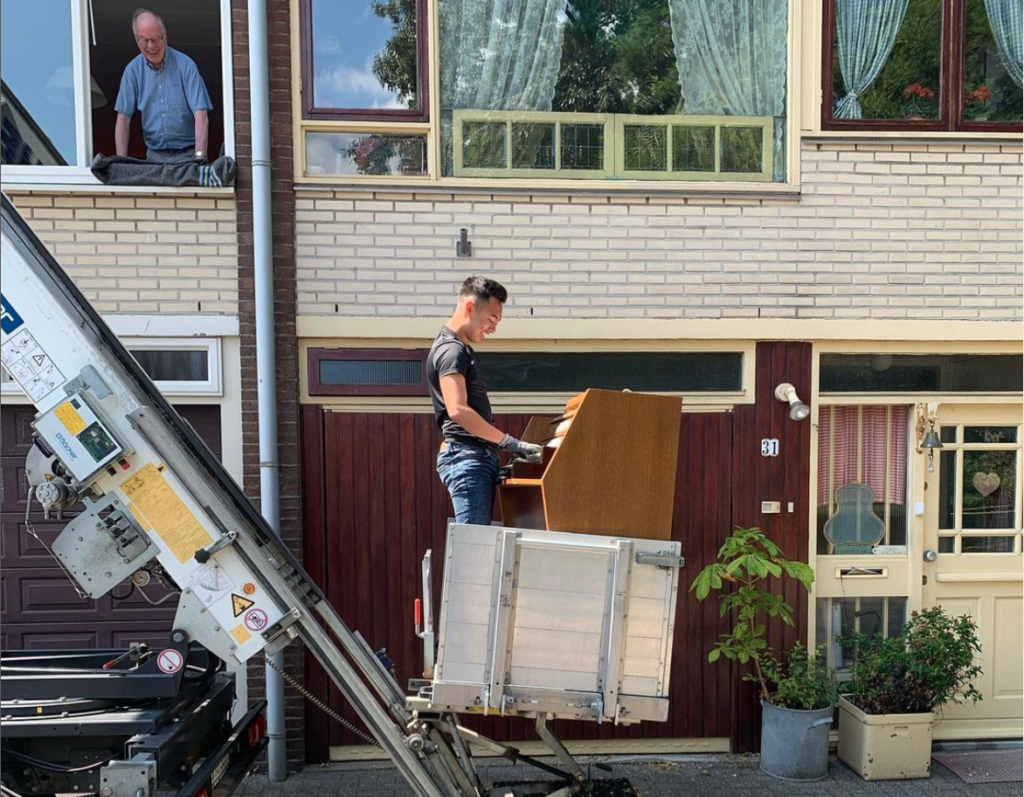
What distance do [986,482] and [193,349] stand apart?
5.09 meters

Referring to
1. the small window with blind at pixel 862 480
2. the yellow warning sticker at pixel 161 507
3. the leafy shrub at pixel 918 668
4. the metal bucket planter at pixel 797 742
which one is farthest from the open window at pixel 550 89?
the metal bucket planter at pixel 797 742

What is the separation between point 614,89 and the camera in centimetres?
509

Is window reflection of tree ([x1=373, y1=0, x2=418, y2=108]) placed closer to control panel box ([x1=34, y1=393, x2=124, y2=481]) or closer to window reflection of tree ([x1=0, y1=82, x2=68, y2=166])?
window reflection of tree ([x1=0, y1=82, x2=68, y2=166])

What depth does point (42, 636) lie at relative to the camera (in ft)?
15.5

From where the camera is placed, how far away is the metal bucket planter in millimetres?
4641

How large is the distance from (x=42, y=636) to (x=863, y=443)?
5172 millimetres

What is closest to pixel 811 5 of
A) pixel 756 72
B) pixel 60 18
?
pixel 756 72

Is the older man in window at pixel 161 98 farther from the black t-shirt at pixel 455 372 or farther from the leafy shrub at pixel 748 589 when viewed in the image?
the leafy shrub at pixel 748 589

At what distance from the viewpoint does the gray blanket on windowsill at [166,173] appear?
467 cm

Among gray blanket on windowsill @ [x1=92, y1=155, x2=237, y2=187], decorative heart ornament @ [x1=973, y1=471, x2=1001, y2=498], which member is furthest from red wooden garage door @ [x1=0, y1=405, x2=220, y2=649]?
decorative heart ornament @ [x1=973, y1=471, x2=1001, y2=498]

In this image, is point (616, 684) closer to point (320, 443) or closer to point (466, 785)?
point (466, 785)

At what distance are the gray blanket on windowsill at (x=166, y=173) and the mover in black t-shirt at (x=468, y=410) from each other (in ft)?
6.33

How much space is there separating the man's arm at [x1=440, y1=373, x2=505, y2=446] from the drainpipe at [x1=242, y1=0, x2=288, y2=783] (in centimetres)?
162

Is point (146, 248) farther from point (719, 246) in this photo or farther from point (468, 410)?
point (719, 246)
